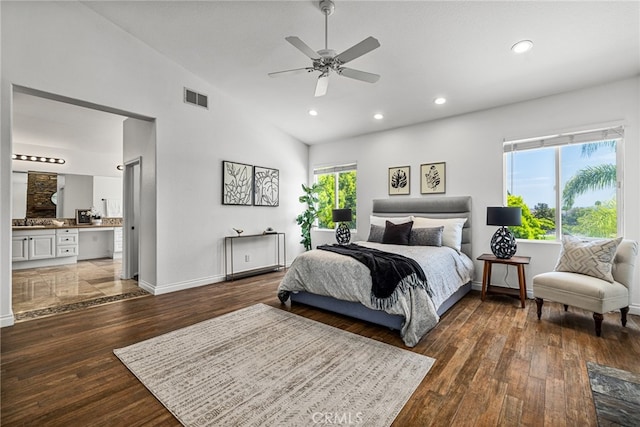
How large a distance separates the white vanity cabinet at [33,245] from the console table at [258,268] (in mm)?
4310

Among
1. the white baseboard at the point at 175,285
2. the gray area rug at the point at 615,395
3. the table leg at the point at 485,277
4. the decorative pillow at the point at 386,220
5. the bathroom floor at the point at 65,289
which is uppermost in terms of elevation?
the decorative pillow at the point at 386,220

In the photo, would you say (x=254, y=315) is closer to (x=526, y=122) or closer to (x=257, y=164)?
(x=257, y=164)

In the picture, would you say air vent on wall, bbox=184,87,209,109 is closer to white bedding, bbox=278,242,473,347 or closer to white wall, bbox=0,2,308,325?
white wall, bbox=0,2,308,325

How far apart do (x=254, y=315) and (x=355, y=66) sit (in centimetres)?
341

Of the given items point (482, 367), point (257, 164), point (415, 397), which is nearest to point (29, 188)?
point (257, 164)

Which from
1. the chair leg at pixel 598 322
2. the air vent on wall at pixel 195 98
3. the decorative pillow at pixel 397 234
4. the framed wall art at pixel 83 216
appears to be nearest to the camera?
the chair leg at pixel 598 322

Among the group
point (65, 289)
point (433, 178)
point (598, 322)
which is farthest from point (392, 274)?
Answer: point (65, 289)

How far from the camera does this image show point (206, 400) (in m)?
1.80

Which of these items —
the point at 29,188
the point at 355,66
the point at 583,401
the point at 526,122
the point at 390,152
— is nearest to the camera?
the point at 583,401

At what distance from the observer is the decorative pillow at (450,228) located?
4.16 metres

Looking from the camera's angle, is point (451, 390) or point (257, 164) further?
point (257, 164)

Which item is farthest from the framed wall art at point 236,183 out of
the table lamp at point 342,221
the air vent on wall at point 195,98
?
the table lamp at point 342,221

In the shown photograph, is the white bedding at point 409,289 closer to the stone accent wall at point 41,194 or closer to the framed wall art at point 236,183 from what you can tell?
the framed wall art at point 236,183

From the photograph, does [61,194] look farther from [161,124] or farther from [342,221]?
[342,221]
